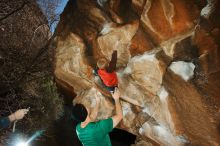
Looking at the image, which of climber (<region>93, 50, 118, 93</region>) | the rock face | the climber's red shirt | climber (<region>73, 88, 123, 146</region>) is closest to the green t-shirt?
climber (<region>73, 88, 123, 146</region>)

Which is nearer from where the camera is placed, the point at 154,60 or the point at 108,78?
the point at 154,60

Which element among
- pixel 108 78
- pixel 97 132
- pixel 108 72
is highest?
pixel 97 132

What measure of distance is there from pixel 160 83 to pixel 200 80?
99 cm

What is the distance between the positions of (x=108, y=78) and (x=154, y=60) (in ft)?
4.21

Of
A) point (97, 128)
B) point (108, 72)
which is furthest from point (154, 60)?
point (97, 128)

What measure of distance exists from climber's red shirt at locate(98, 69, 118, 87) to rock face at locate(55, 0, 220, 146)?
185 mm

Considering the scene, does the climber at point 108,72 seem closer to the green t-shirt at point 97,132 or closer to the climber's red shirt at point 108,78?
the climber's red shirt at point 108,78

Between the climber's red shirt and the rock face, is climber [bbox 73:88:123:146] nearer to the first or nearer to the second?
the rock face

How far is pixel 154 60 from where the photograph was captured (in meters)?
5.66

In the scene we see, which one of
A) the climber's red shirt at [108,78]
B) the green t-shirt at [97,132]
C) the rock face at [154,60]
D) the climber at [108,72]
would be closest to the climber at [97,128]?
the green t-shirt at [97,132]

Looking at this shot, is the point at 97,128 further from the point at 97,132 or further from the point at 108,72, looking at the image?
the point at 108,72

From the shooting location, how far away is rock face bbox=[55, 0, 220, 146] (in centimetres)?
494

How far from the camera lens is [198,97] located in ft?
16.8

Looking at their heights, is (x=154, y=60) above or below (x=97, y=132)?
below
